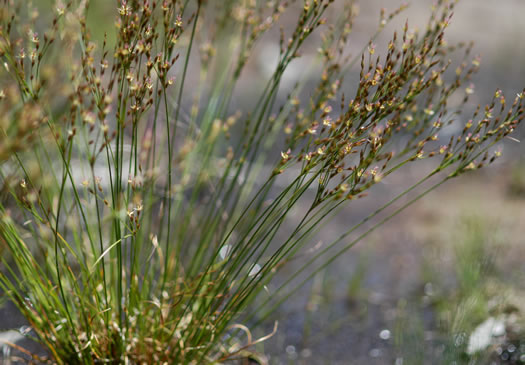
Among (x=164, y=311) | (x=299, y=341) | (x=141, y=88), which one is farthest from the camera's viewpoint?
(x=299, y=341)

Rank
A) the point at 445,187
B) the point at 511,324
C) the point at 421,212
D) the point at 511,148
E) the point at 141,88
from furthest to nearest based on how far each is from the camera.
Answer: the point at 511,148 < the point at 445,187 < the point at 421,212 < the point at 511,324 < the point at 141,88

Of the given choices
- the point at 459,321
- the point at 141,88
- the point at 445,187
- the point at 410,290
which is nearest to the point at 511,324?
the point at 459,321

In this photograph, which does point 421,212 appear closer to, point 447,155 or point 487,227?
point 487,227

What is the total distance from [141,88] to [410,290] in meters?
2.14

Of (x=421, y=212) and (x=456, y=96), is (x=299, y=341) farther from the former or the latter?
(x=456, y=96)

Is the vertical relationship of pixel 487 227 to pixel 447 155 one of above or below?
below

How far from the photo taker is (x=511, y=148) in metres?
4.91

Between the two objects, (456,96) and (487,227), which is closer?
(487,227)

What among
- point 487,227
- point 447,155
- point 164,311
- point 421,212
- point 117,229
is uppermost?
point 447,155

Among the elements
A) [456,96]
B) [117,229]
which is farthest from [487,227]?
[456,96]

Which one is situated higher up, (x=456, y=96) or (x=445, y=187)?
(x=456, y=96)

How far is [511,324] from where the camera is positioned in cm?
228

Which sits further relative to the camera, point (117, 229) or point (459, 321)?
point (459, 321)

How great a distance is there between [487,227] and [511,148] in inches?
89.1
